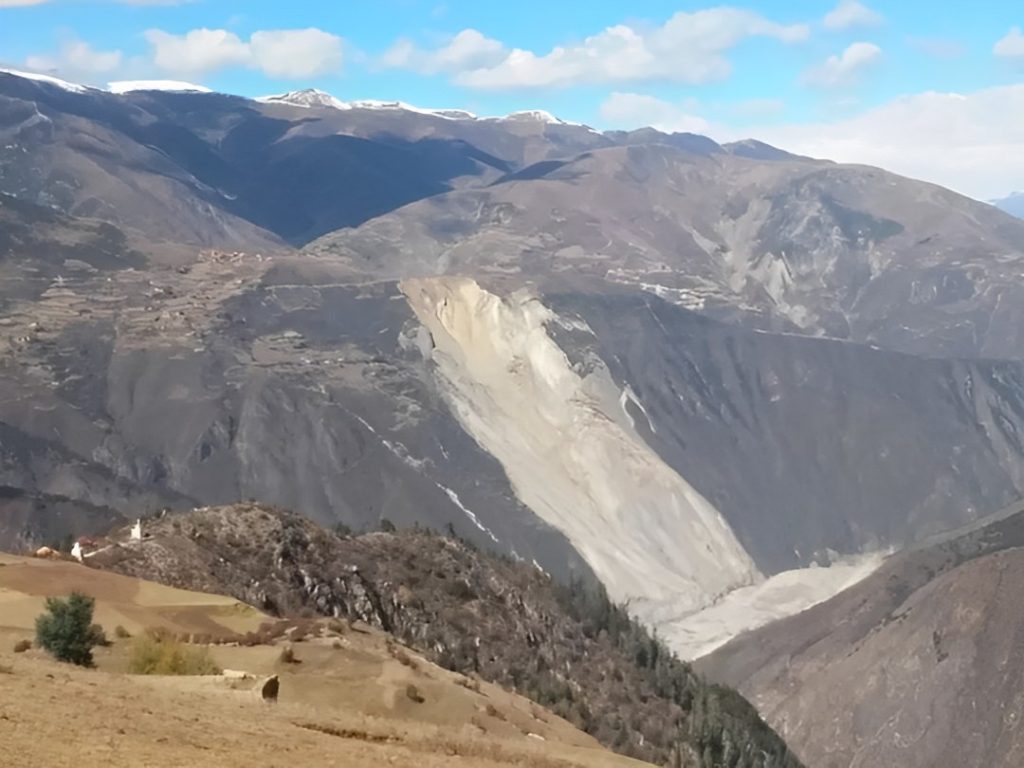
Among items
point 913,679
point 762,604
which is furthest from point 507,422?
point 913,679

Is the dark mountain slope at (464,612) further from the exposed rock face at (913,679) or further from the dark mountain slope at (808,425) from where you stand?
the dark mountain slope at (808,425)

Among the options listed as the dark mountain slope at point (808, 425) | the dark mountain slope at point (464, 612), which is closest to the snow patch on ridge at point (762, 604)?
the dark mountain slope at point (808, 425)

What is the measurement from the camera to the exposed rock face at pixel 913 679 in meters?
65.0

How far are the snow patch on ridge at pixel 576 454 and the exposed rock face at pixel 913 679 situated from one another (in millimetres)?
20772

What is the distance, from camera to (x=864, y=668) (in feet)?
244

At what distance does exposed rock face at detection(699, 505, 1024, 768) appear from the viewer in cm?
6500

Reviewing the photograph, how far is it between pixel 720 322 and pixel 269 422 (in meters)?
78.1

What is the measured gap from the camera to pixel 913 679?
7075 cm

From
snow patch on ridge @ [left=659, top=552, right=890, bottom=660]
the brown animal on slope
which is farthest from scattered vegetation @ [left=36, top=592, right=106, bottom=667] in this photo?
snow patch on ridge @ [left=659, top=552, right=890, bottom=660]

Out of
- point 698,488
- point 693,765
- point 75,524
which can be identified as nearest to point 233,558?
point 693,765

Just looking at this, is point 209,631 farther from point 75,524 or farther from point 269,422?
point 269,422

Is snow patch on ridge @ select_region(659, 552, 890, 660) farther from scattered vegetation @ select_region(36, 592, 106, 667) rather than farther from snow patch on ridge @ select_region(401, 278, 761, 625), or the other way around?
scattered vegetation @ select_region(36, 592, 106, 667)

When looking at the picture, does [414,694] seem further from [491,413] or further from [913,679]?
[491,413]

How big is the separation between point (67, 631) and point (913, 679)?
2235 inches
